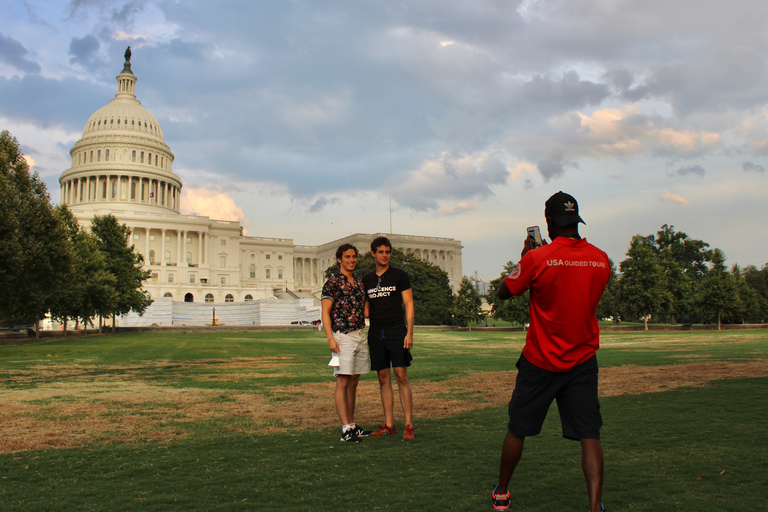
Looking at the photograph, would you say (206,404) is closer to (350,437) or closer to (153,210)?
(350,437)

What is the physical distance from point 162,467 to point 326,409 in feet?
11.9

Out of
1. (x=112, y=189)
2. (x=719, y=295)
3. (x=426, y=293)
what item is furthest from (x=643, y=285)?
(x=112, y=189)

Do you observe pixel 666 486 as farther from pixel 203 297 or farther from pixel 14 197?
pixel 203 297

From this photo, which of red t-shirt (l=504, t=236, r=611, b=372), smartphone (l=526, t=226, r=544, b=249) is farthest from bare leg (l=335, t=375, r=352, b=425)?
smartphone (l=526, t=226, r=544, b=249)

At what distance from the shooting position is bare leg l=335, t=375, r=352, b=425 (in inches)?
271

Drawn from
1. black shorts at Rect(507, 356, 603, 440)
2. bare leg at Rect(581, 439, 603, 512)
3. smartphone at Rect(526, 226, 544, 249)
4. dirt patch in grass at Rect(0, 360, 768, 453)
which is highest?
smartphone at Rect(526, 226, 544, 249)

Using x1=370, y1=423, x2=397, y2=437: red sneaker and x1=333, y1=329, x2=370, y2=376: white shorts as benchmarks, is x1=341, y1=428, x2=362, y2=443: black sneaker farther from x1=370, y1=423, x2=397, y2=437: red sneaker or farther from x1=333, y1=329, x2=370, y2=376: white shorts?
x1=333, y1=329, x2=370, y2=376: white shorts

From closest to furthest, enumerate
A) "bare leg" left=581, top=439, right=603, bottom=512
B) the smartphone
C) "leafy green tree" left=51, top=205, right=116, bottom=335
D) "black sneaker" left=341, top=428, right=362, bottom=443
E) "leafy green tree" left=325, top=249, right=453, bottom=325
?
"bare leg" left=581, top=439, right=603, bottom=512 → the smartphone → "black sneaker" left=341, top=428, right=362, bottom=443 → "leafy green tree" left=51, top=205, right=116, bottom=335 → "leafy green tree" left=325, top=249, right=453, bottom=325

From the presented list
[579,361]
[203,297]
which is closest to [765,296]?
[203,297]

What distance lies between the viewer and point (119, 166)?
105 m

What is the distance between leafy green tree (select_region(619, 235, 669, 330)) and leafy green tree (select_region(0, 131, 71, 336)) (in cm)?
4741

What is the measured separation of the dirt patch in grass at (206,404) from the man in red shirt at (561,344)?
3.95m

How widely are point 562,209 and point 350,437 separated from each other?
12.2 feet

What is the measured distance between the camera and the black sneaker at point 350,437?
6.64 metres
